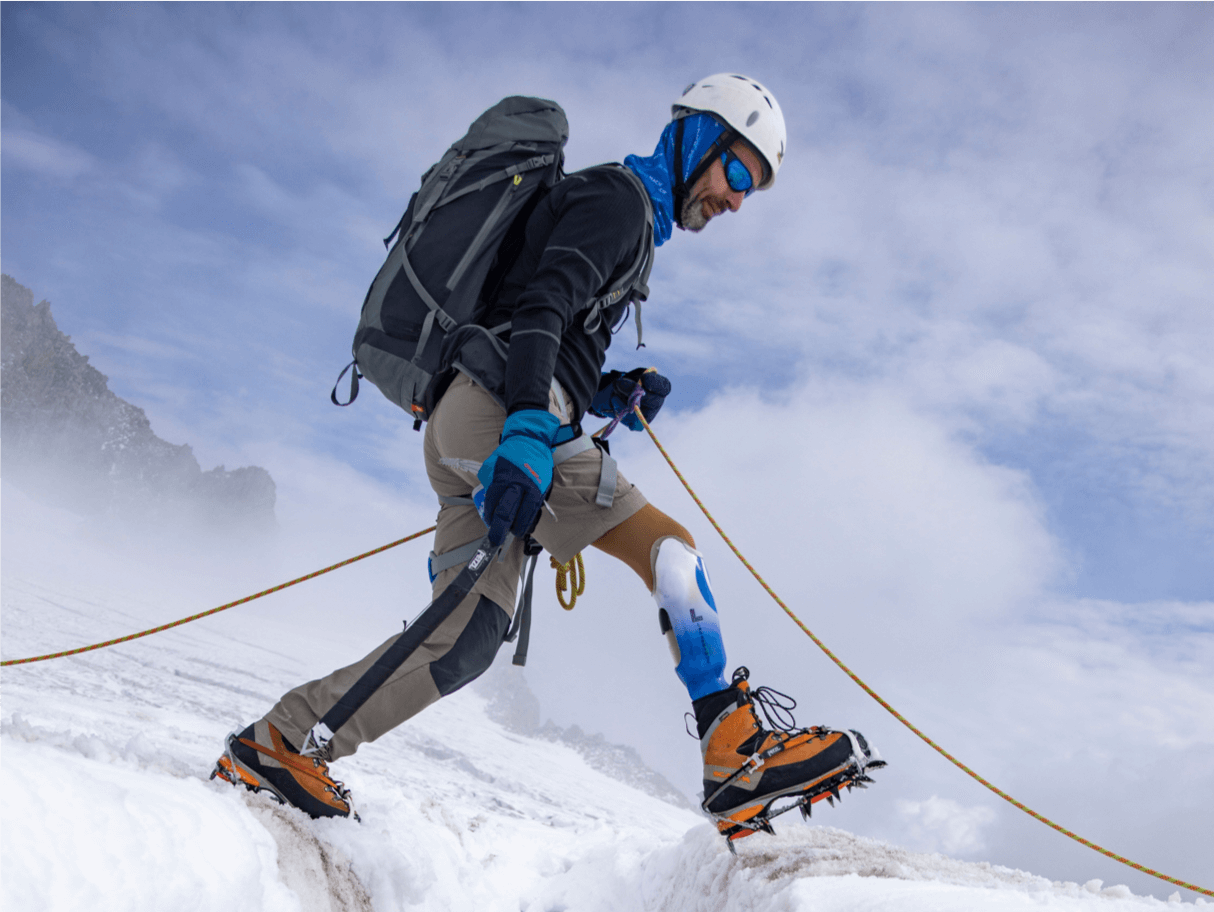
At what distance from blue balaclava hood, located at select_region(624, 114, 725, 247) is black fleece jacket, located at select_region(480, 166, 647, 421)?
0.28 meters

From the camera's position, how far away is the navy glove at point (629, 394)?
10.6 ft

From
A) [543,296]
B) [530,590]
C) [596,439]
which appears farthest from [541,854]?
[543,296]

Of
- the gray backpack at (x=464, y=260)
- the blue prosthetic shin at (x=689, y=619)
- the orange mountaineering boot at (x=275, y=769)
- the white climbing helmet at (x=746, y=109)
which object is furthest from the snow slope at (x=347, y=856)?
the white climbing helmet at (x=746, y=109)

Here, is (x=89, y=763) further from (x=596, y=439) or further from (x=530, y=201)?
(x=530, y=201)

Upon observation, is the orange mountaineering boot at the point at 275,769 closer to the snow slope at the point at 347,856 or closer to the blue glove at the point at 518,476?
the snow slope at the point at 347,856

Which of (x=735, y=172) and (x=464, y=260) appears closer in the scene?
(x=464, y=260)

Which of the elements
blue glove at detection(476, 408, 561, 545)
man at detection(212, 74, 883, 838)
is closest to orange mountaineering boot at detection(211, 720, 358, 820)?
man at detection(212, 74, 883, 838)

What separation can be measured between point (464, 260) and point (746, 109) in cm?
143

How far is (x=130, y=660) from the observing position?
10.3 meters

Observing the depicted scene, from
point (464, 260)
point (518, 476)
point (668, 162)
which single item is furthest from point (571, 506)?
point (668, 162)

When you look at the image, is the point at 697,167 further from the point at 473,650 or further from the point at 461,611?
the point at 473,650

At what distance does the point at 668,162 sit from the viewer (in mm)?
3010

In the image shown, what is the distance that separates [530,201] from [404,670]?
6.11 ft

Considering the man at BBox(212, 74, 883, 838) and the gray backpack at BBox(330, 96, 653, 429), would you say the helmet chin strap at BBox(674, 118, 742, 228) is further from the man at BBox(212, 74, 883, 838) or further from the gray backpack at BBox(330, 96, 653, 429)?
the gray backpack at BBox(330, 96, 653, 429)
